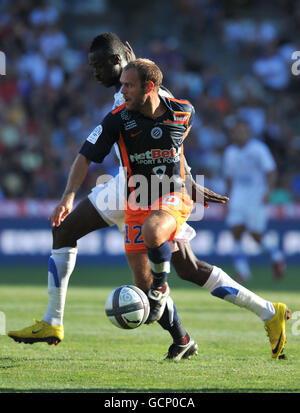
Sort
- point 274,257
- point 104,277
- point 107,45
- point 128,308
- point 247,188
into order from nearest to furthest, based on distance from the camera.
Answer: point 128,308 → point 107,45 → point 104,277 → point 274,257 → point 247,188

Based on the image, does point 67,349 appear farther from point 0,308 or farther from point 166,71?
point 166,71

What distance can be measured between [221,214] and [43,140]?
416 centimetres

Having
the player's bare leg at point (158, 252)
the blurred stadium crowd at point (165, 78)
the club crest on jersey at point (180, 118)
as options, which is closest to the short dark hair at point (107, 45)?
the club crest on jersey at point (180, 118)

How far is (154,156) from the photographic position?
6203 mm

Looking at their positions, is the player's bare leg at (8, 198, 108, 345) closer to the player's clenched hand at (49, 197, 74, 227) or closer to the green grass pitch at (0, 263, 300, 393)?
the green grass pitch at (0, 263, 300, 393)

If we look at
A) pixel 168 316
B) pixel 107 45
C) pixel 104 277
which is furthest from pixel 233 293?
pixel 104 277

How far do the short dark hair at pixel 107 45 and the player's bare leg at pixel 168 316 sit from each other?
178cm

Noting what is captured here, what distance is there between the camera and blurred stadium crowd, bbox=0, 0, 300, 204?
17406 millimetres

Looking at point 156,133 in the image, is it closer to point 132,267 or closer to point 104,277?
point 132,267

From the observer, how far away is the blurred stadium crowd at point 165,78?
Result: 1741 cm

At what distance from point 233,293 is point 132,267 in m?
0.80

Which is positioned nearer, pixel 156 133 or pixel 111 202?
pixel 156 133

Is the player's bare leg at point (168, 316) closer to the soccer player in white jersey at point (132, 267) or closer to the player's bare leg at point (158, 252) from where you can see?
A: the soccer player in white jersey at point (132, 267)
